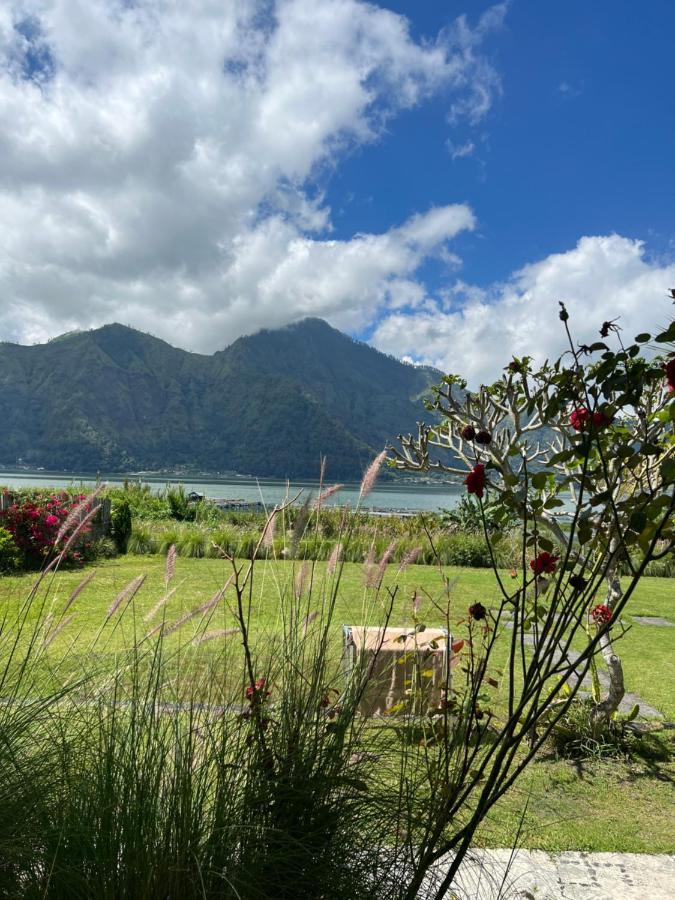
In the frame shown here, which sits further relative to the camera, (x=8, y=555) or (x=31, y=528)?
(x=31, y=528)

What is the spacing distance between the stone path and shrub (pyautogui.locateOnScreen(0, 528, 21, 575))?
7.88 meters

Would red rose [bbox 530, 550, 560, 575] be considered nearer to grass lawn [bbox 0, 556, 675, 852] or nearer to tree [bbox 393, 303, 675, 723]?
tree [bbox 393, 303, 675, 723]

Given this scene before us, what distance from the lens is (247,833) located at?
3.98 ft

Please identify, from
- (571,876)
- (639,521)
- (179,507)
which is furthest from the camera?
(179,507)

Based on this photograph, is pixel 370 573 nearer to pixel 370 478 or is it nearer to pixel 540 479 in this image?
pixel 370 478

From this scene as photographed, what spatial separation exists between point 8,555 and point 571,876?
27.2 ft

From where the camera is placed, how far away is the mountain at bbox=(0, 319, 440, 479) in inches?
2776

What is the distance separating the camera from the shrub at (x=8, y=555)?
8.30 m

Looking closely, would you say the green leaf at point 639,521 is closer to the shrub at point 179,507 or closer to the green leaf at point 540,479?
the green leaf at point 540,479

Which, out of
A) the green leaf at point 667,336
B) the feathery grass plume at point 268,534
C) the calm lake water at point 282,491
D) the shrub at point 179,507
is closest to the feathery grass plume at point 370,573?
the calm lake water at point 282,491

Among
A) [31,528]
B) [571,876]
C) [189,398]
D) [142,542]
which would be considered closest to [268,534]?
[571,876]

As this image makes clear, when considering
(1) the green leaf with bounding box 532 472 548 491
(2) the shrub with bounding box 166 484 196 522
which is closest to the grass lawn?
(1) the green leaf with bounding box 532 472 548 491

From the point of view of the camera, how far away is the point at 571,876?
A: 1983mm

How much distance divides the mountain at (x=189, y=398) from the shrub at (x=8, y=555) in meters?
41.6
